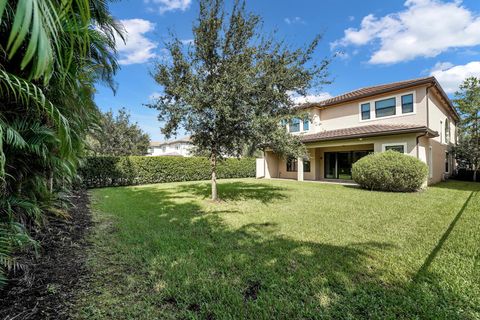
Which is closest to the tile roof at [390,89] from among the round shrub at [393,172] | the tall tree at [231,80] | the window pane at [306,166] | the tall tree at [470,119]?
the tall tree at [470,119]

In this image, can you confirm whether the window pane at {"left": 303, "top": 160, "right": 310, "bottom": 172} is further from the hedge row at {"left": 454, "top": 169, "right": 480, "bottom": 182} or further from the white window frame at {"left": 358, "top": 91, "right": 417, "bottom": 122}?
the hedge row at {"left": 454, "top": 169, "right": 480, "bottom": 182}

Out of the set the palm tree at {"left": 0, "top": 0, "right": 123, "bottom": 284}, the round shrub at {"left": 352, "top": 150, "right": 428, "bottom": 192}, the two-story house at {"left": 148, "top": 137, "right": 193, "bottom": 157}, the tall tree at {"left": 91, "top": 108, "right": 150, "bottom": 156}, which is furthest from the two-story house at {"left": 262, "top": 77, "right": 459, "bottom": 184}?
the two-story house at {"left": 148, "top": 137, "right": 193, "bottom": 157}

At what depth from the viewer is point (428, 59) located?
61.3ft

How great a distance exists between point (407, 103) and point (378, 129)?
8.55 ft

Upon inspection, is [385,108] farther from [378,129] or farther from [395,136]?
[395,136]

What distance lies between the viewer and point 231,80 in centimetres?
731

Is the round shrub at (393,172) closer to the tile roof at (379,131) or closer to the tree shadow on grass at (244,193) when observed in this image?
the tile roof at (379,131)

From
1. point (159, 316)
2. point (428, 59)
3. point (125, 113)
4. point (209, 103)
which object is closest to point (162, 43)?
point (209, 103)

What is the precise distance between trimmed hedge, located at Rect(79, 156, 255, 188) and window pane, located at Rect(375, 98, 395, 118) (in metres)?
11.1

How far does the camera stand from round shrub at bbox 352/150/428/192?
1106 cm

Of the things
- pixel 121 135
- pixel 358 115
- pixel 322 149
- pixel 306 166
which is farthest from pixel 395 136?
pixel 121 135

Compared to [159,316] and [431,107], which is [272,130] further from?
[431,107]

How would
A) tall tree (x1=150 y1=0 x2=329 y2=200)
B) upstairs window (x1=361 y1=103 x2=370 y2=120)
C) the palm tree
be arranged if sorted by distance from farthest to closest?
upstairs window (x1=361 y1=103 x2=370 y2=120), tall tree (x1=150 y1=0 x2=329 y2=200), the palm tree

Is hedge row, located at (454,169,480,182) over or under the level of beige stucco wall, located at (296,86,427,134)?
under
